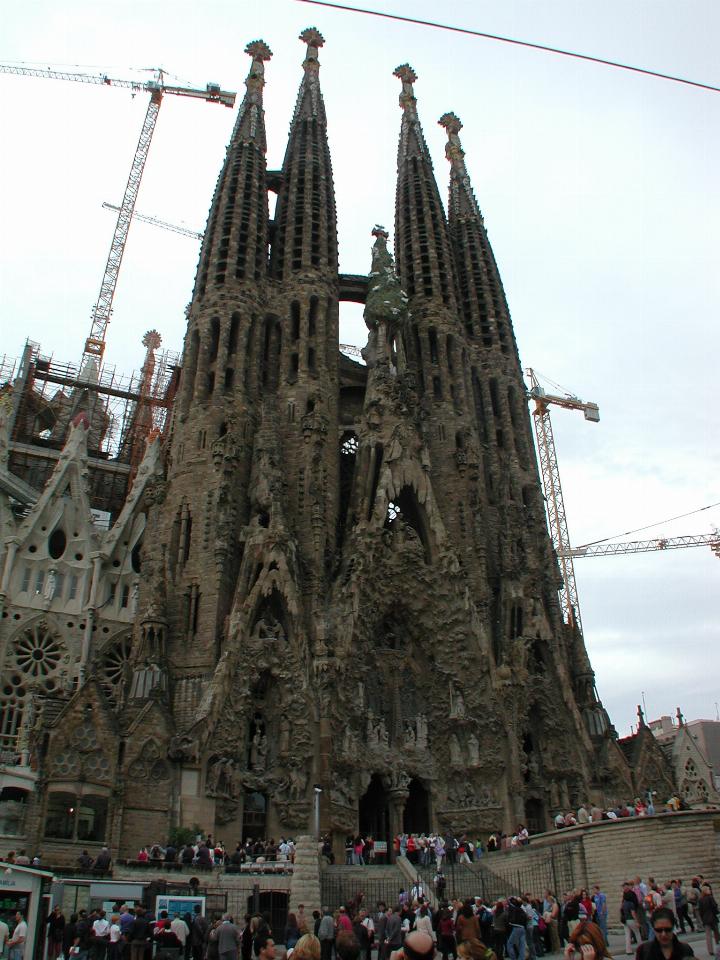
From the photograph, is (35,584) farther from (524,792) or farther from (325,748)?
(524,792)

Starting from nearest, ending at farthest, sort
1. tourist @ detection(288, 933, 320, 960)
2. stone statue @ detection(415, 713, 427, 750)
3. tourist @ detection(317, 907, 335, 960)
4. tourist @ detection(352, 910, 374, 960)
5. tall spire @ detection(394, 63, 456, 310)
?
tourist @ detection(288, 933, 320, 960), tourist @ detection(317, 907, 335, 960), tourist @ detection(352, 910, 374, 960), stone statue @ detection(415, 713, 427, 750), tall spire @ detection(394, 63, 456, 310)

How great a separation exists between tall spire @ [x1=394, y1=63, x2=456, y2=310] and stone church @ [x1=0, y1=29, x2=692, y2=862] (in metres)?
0.24

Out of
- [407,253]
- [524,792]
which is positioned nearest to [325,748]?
[524,792]

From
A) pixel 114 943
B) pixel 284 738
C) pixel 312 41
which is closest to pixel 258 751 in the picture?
pixel 284 738

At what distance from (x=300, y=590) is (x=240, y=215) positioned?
732 inches

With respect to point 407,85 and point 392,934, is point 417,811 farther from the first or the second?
point 407,85

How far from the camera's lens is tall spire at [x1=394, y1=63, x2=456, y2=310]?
148 ft

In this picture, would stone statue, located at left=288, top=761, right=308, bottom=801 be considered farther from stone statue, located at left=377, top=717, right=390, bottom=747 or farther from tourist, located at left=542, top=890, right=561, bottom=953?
tourist, located at left=542, top=890, right=561, bottom=953

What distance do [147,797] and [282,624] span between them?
24.2 ft

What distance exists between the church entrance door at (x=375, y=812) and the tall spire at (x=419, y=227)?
23769 millimetres

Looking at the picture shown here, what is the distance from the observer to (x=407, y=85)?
56.9 meters

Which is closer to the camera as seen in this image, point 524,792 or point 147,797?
point 147,797

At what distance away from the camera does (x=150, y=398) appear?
177ft

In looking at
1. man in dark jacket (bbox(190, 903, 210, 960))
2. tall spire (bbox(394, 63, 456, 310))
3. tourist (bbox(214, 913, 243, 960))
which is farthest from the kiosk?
tall spire (bbox(394, 63, 456, 310))
